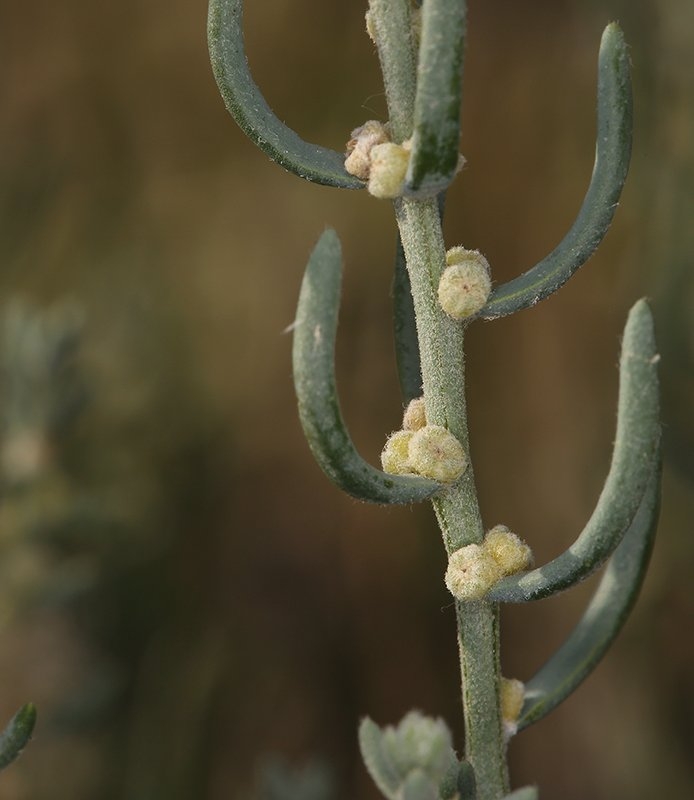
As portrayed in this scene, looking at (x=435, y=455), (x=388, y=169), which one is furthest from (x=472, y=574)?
(x=388, y=169)

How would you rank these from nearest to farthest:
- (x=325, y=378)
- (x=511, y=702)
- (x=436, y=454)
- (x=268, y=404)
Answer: (x=325, y=378)
(x=436, y=454)
(x=511, y=702)
(x=268, y=404)

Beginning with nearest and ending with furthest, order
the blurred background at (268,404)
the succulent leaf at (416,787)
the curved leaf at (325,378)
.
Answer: the curved leaf at (325,378) < the succulent leaf at (416,787) < the blurred background at (268,404)

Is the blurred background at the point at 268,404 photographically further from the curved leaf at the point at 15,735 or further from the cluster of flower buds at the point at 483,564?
the cluster of flower buds at the point at 483,564

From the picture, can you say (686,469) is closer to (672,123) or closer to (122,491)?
(672,123)

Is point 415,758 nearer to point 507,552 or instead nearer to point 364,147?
point 507,552

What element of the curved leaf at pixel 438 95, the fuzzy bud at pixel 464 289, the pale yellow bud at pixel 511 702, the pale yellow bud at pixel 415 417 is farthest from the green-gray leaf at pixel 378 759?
the curved leaf at pixel 438 95

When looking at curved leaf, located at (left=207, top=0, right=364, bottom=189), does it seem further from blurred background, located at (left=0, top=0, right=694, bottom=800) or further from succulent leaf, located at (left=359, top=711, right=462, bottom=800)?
blurred background, located at (left=0, top=0, right=694, bottom=800)

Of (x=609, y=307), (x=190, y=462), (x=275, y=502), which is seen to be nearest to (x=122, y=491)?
(x=190, y=462)

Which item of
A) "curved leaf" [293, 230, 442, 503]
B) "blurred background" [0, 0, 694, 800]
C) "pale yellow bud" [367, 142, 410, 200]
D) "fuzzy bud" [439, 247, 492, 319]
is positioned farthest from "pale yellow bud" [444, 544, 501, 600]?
"blurred background" [0, 0, 694, 800]
